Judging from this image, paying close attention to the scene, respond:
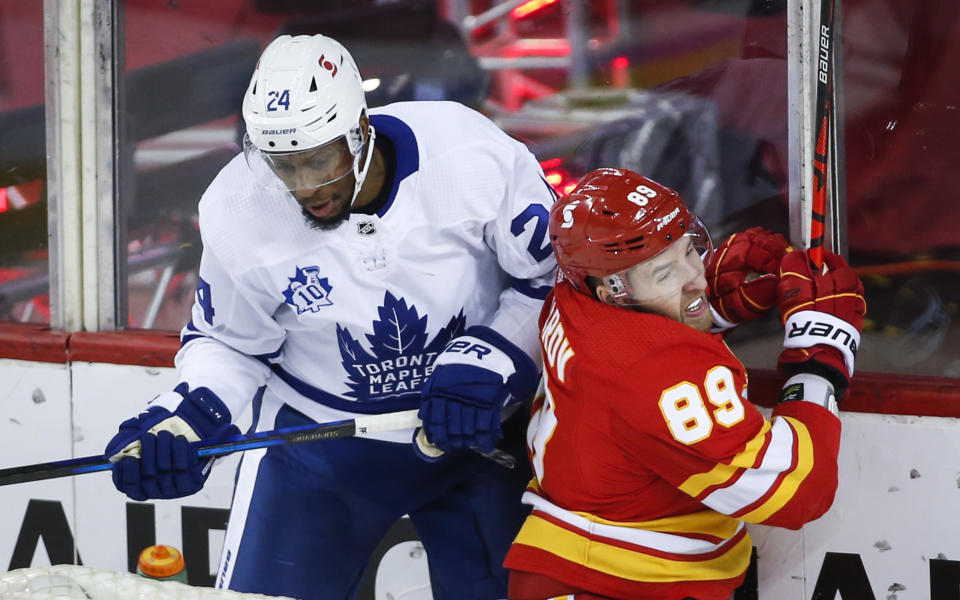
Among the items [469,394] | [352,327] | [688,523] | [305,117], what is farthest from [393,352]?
[688,523]

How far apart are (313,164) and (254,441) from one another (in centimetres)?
51

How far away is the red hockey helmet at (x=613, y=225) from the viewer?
1.89 metres

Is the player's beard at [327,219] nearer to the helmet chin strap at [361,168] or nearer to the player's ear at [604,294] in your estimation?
the helmet chin strap at [361,168]

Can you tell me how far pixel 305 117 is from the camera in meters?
1.96

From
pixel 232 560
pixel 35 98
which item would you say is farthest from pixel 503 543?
pixel 35 98

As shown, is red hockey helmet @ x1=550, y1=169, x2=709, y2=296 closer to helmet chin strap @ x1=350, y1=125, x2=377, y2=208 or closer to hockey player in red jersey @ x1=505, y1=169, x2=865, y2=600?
hockey player in red jersey @ x1=505, y1=169, x2=865, y2=600

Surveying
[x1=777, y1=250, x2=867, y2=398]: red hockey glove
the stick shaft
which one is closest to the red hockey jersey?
[x1=777, y1=250, x2=867, y2=398]: red hockey glove

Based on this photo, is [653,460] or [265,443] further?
[265,443]

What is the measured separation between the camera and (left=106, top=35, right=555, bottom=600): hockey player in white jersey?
204 cm

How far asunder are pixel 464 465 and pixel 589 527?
0.40m

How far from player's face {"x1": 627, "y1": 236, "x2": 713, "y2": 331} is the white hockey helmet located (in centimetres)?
51

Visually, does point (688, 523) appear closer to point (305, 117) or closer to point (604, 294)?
point (604, 294)

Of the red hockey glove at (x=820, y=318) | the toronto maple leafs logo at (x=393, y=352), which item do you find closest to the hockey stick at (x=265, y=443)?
the toronto maple leafs logo at (x=393, y=352)

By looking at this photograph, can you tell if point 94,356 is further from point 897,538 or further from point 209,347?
point 897,538
